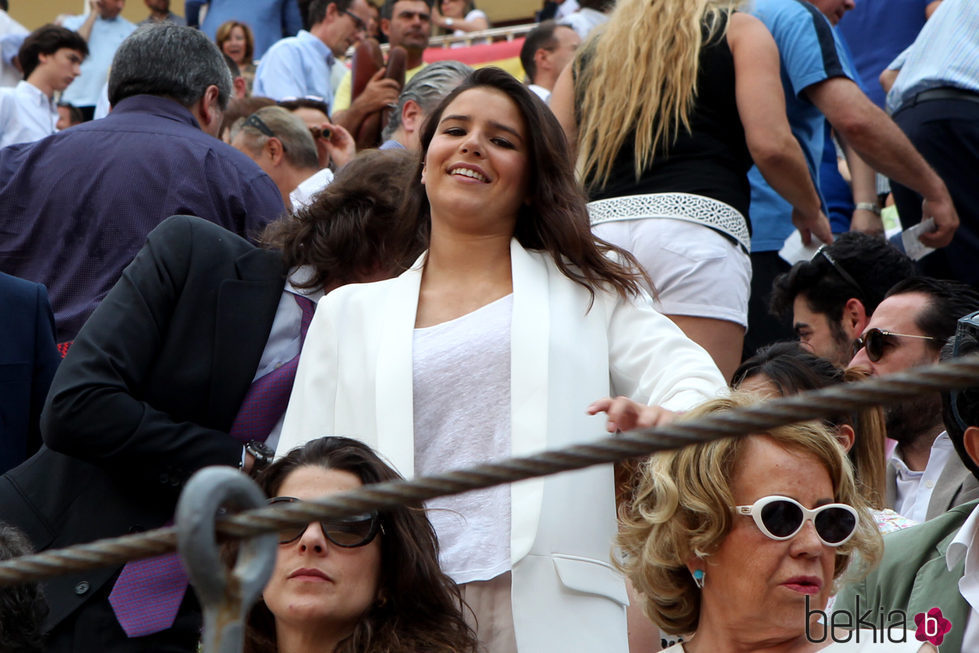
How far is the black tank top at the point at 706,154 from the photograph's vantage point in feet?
14.7

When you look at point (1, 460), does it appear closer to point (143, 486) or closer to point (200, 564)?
point (143, 486)

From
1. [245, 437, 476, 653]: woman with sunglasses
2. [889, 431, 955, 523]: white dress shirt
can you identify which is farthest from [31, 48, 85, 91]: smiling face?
[245, 437, 476, 653]: woman with sunglasses

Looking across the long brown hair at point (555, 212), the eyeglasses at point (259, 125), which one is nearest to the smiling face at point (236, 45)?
the eyeglasses at point (259, 125)

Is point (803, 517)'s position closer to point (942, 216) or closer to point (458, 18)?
point (942, 216)

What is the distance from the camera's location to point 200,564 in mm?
1374

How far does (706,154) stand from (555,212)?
49.3 inches

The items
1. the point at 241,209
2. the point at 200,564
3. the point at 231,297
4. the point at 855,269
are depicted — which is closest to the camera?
the point at 200,564

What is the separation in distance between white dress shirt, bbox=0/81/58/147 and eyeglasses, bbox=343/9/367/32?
7.03ft

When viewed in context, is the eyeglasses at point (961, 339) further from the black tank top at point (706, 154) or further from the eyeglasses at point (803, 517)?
the black tank top at point (706, 154)

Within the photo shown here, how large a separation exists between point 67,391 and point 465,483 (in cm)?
193

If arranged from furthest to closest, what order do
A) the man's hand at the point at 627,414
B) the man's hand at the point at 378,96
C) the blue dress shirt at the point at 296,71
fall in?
the blue dress shirt at the point at 296,71
the man's hand at the point at 378,96
the man's hand at the point at 627,414

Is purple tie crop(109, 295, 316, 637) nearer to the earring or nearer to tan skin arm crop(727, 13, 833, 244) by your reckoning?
the earring

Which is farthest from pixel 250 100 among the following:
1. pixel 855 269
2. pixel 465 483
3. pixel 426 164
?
pixel 465 483

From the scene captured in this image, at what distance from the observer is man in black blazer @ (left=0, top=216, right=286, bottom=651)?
317 centimetres
